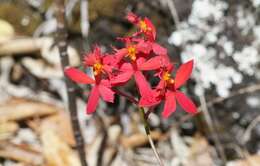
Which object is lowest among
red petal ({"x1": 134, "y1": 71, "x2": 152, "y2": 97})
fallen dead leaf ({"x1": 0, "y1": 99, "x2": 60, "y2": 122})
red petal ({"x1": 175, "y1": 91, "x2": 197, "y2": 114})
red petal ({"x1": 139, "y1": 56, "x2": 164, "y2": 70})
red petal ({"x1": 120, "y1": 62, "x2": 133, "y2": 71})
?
red petal ({"x1": 175, "y1": 91, "x2": 197, "y2": 114})

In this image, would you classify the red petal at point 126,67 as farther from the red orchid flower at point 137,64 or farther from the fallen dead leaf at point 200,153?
the fallen dead leaf at point 200,153

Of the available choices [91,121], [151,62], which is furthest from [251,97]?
[151,62]

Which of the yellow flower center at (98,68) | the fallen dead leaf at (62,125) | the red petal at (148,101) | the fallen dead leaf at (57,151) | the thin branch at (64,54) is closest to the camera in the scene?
the red petal at (148,101)

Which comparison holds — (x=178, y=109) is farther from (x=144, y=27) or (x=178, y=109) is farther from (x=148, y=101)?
(x=148, y=101)

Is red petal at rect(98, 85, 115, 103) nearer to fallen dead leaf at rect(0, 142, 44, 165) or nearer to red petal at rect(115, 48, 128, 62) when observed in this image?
red petal at rect(115, 48, 128, 62)

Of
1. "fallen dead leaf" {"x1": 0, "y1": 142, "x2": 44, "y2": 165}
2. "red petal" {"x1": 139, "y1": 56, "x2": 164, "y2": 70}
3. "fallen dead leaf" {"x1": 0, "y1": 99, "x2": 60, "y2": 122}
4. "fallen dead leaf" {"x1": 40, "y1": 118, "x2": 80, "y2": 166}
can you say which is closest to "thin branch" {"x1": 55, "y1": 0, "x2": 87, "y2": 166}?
"fallen dead leaf" {"x1": 40, "y1": 118, "x2": 80, "y2": 166}

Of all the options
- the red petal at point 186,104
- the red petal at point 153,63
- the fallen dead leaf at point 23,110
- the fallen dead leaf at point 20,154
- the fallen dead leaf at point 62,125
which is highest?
the fallen dead leaf at point 23,110

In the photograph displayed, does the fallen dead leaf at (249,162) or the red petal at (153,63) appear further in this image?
the fallen dead leaf at (249,162)

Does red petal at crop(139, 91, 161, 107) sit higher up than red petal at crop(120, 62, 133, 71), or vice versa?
red petal at crop(120, 62, 133, 71)

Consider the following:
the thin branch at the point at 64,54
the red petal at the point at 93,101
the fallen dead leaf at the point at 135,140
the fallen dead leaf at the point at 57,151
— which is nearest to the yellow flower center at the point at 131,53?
the red petal at the point at 93,101

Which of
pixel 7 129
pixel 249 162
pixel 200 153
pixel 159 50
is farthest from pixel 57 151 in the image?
pixel 159 50

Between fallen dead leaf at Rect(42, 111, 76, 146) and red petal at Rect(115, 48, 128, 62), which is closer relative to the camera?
red petal at Rect(115, 48, 128, 62)
